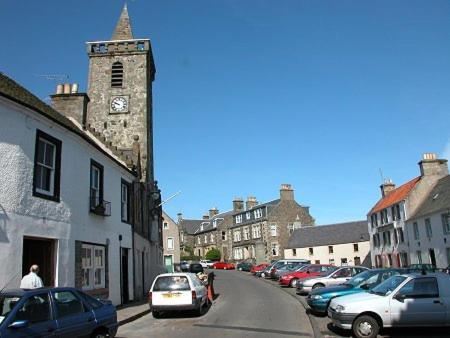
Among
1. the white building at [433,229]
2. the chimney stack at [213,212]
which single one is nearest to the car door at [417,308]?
the white building at [433,229]

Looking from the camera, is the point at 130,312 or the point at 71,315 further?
the point at 130,312

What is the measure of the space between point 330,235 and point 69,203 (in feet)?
175

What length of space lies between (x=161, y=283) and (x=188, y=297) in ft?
3.71

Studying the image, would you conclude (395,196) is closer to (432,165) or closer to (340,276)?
(432,165)

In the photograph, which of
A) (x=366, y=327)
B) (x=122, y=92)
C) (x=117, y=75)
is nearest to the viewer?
(x=366, y=327)

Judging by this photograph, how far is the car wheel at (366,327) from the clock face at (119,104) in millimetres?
25905

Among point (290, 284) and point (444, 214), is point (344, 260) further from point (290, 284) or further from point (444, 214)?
point (290, 284)

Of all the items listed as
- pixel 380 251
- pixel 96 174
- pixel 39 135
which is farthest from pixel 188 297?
pixel 380 251

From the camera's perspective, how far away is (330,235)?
209ft

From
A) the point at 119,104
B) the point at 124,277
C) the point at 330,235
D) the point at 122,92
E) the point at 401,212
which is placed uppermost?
the point at 122,92

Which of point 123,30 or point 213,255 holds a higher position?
point 123,30

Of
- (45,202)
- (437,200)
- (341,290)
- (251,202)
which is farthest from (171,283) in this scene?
(251,202)

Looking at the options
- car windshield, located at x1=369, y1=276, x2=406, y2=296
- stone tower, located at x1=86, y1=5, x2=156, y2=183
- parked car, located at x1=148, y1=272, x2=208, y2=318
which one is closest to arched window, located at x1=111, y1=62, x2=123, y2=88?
stone tower, located at x1=86, y1=5, x2=156, y2=183

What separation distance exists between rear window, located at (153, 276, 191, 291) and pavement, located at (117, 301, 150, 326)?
125cm
